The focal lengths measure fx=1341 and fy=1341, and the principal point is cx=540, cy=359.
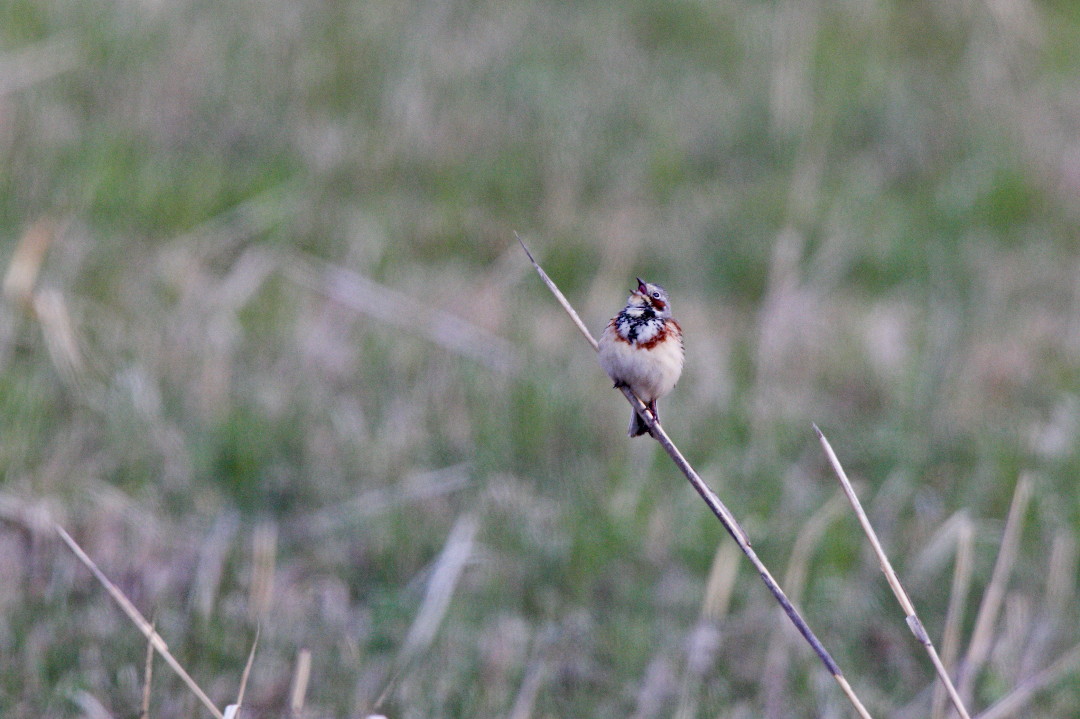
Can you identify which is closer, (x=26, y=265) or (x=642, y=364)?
(x=642, y=364)

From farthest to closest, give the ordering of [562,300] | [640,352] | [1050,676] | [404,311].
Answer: [404,311]
[1050,676]
[640,352]
[562,300]

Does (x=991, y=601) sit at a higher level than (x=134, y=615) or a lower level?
higher

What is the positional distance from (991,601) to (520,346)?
2855 millimetres

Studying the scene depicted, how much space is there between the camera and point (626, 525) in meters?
5.17

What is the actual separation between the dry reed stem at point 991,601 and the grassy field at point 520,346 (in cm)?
8

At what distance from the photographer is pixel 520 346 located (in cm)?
634

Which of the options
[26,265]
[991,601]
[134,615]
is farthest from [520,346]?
[134,615]

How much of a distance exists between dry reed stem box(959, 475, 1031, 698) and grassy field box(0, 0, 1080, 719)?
0.27 feet

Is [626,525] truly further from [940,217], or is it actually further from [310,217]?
[940,217]

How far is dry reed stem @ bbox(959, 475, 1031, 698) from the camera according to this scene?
3711 millimetres

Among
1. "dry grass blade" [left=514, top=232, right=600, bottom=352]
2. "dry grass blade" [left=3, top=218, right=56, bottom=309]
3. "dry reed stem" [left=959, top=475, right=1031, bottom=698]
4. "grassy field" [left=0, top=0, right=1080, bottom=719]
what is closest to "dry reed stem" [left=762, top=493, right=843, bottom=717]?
"grassy field" [left=0, top=0, right=1080, bottom=719]

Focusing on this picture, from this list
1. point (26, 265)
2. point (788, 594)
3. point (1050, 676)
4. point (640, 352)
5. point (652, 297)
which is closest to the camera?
point (652, 297)

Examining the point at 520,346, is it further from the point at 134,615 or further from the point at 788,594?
the point at 134,615

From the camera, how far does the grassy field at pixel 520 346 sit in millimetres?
4656
